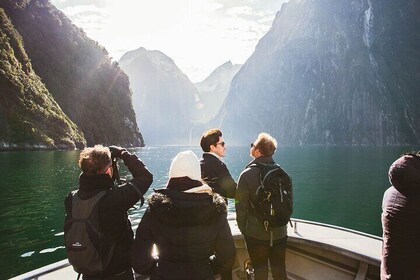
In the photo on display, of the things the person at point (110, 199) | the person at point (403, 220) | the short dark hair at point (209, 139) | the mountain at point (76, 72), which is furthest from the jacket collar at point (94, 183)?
the mountain at point (76, 72)

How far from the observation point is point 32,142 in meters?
85.2

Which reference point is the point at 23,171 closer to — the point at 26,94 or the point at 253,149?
the point at 253,149

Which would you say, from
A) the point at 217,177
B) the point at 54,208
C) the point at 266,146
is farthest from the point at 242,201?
the point at 54,208

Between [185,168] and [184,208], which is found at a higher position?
[185,168]

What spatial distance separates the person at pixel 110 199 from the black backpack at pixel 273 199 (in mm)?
1510

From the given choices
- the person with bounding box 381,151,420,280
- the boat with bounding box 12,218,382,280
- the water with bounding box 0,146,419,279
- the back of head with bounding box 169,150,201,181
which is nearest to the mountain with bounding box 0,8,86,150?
the water with bounding box 0,146,419,279

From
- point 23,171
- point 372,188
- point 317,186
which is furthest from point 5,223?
point 372,188

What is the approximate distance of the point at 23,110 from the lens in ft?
290

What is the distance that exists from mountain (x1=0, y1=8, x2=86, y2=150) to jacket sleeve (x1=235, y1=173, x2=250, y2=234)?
9010 cm

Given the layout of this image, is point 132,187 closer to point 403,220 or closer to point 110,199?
point 110,199

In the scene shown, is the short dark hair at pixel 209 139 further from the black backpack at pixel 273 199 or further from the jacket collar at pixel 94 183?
the jacket collar at pixel 94 183

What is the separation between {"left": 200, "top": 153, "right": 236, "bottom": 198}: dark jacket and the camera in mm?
4805

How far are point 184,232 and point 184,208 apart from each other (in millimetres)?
217

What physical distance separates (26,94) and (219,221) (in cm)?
10311
